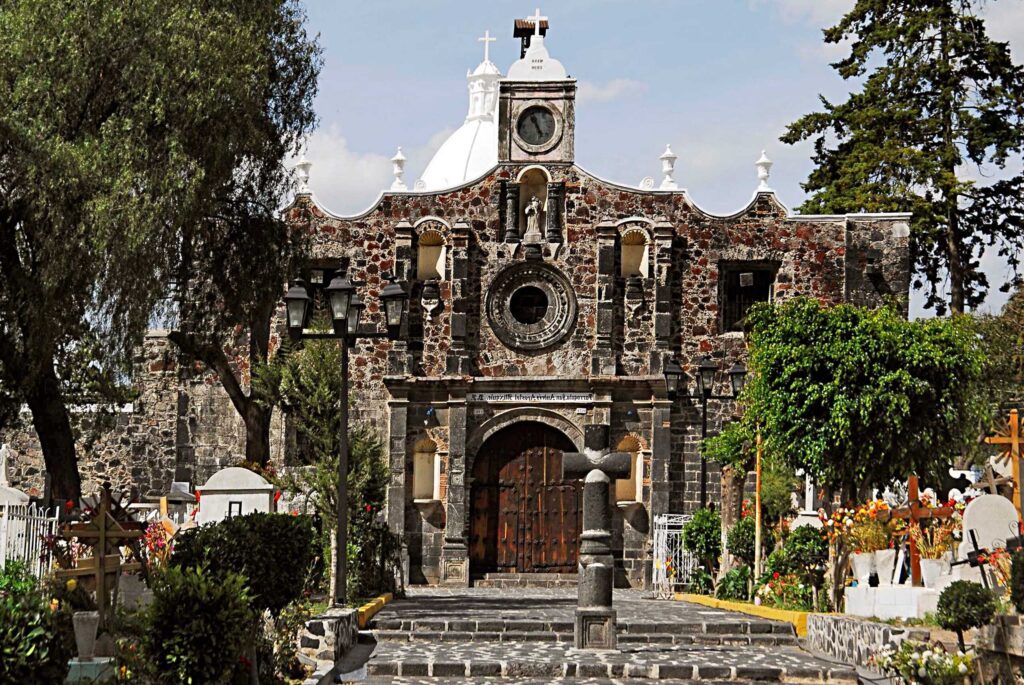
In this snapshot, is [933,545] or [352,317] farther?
[352,317]

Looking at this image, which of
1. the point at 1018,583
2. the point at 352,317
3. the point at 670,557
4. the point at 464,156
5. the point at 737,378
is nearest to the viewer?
the point at 1018,583

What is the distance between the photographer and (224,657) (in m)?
10.3

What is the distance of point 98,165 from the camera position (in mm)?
17719

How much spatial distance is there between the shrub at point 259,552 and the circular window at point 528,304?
13656 millimetres

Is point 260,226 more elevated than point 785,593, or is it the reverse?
point 260,226

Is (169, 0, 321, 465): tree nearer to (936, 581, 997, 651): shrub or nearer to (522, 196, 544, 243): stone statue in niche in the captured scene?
(522, 196, 544, 243): stone statue in niche

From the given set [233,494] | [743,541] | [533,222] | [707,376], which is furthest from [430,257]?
[743,541]

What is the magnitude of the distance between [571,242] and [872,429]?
9.03m

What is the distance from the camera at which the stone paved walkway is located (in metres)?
14.2

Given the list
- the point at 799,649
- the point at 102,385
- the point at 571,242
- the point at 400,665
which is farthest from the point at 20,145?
the point at 571,242

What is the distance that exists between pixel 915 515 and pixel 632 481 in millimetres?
10931

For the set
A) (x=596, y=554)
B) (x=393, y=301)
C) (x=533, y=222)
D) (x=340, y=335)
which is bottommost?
(x=596, y=554)

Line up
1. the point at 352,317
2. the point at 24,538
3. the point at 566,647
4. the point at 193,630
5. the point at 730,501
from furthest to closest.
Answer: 1. the point at 730,501
2. the point at 352,317
3. the point at 566,647
4. the point at 24,538
5. the point at 193,630

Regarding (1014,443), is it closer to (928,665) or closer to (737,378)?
(928,665)
